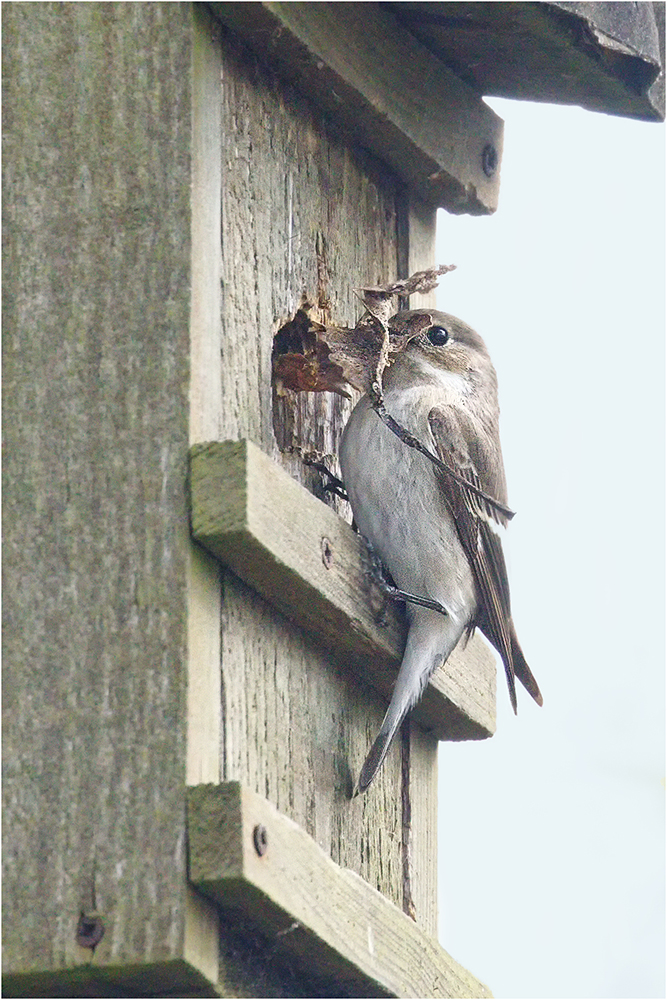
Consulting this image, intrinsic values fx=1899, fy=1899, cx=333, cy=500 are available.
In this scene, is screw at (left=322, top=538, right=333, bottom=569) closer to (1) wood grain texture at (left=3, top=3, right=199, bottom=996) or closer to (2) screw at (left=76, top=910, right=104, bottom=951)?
(1) wood grain texture at (left=3, top=3, right=199, bottom=996)

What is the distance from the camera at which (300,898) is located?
3.27 metres

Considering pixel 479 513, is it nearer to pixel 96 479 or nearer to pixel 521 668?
pixel 521 668

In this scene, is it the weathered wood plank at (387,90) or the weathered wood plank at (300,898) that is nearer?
the weathered wood plank at (300,898)

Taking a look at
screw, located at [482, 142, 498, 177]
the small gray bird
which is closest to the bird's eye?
the small gray bird

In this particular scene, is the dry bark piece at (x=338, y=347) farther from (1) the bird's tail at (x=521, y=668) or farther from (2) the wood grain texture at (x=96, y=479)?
(1) the bird's tail at (x=521, y=668)

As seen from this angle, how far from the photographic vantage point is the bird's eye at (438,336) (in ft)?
16.2

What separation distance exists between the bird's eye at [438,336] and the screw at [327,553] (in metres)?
1.37

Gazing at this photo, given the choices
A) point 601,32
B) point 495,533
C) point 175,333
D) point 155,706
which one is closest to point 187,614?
point 155,706

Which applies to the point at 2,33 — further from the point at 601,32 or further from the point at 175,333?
the point at 601,32

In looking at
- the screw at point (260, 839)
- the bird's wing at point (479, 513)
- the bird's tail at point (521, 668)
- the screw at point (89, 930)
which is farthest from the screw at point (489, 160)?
the screw at point (89, 930)

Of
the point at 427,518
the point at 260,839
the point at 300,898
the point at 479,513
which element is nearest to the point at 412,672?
the point at 427,518

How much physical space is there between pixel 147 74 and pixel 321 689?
125 cm

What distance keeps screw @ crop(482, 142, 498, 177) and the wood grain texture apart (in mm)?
1360

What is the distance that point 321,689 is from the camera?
3.81 meters
